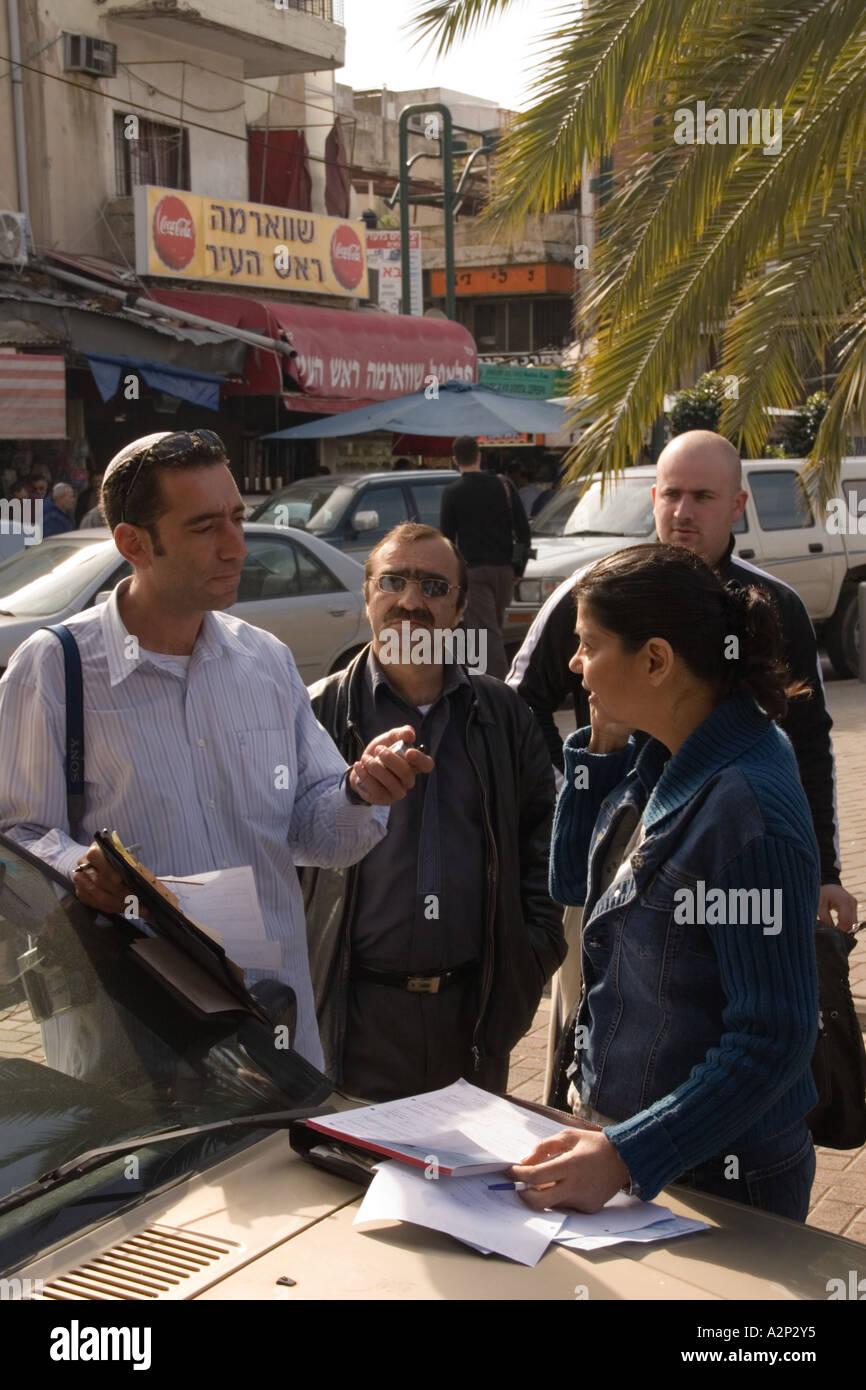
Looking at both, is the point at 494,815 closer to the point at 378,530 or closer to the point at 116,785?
A: the point at 116,785

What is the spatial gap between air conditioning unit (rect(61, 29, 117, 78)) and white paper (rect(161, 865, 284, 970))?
759 inches

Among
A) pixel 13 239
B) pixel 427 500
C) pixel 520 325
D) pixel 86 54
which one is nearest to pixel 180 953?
pixel 427 500

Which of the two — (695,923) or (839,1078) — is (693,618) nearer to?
(695,923)

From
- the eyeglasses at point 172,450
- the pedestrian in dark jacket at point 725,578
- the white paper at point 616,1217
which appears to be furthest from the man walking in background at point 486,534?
the white paper at point 616,1217

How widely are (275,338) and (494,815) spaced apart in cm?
1704

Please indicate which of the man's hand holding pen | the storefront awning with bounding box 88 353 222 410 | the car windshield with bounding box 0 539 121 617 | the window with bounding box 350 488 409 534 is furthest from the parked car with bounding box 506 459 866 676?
the man's hand holding pen

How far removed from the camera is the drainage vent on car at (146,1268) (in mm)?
1888

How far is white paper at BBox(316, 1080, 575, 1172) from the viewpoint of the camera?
2.18m

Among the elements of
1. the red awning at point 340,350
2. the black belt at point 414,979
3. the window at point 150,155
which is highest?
the window at point 150,155

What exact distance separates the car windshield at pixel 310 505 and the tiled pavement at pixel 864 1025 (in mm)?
3039

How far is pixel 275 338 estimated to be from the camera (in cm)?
1969

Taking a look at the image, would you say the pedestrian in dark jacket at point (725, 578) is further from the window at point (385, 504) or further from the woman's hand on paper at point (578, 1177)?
the window at point (385, 504)

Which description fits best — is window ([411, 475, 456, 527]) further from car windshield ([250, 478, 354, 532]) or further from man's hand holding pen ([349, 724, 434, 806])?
man's hand holding pen ([349, 724, 434, 806])
